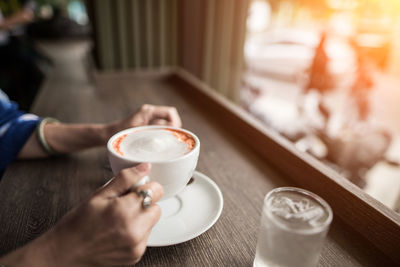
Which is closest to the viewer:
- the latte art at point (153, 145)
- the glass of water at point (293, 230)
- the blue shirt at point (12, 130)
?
the glass of water at point (293, 230)

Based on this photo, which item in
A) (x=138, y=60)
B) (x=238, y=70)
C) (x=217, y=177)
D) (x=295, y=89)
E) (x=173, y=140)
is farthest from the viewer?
(x=295, y=89)

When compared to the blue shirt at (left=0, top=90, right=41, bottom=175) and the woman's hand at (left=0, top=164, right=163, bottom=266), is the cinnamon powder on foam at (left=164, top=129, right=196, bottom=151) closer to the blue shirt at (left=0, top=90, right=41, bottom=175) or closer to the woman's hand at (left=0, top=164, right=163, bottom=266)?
the woman's hand at (left=0, top=164, right=163, bottom=266)

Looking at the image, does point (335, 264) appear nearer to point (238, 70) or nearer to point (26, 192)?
point (26, 192)

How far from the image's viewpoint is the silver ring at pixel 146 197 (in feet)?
1.42

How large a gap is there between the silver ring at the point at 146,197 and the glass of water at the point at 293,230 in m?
0.18

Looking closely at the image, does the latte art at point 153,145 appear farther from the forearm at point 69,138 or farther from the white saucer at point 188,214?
the forearm at point 69,138

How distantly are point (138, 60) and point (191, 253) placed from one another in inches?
81.5

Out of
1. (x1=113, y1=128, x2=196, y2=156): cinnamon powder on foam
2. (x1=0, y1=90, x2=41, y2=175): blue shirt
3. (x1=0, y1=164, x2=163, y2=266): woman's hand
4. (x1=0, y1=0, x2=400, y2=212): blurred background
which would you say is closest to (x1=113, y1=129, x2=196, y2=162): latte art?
(x1=113, y1=128, x2=196, y2=156): cinnamon powder on foam

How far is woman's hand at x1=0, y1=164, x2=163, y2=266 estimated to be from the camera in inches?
15.9

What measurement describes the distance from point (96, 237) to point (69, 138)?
0.53m

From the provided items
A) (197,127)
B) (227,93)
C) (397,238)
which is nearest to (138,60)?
(227,93)

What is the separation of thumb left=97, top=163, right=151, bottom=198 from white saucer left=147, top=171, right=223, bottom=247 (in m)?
0.11

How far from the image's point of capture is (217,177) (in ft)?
2.45

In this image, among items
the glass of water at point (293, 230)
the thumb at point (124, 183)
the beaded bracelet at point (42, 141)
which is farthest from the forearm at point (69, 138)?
the glass of water at point (293, 230)
